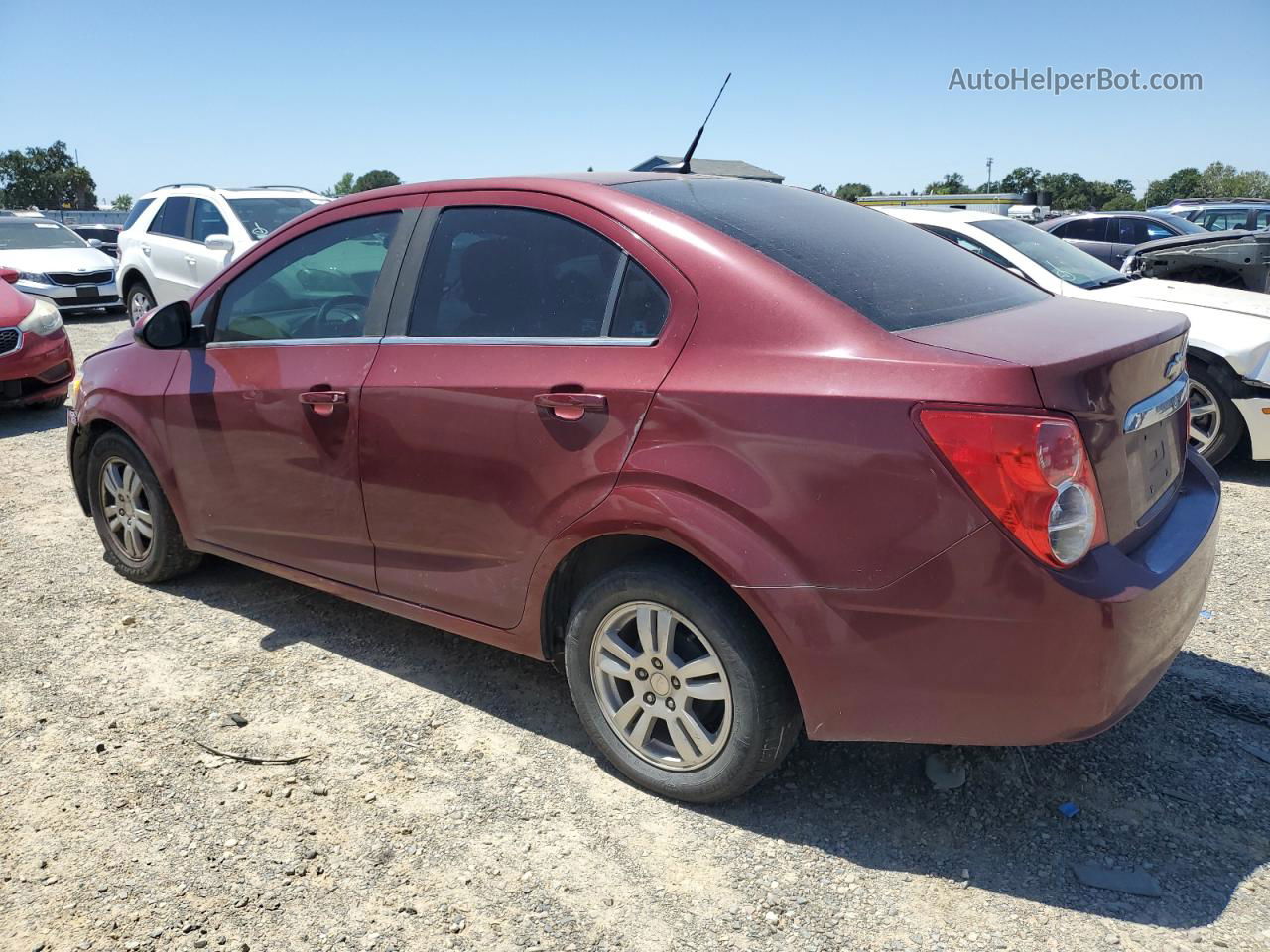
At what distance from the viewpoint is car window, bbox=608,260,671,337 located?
2783 millimetres

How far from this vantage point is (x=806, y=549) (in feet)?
8.04

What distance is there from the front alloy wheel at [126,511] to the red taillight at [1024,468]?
11.6 feet

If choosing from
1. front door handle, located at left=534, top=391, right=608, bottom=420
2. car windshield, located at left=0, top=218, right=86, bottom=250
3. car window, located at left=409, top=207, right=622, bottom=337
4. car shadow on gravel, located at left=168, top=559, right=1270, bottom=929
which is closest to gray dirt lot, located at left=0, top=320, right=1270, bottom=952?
car shadow on gravel, located at left=168, top=559, right=1270, bottom=929

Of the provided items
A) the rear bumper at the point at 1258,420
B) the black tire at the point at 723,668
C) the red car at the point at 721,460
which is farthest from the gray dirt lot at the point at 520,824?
the rear bumper at the point at 1258,420

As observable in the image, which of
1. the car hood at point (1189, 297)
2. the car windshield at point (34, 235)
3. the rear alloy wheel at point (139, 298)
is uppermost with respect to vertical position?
the car windshield at point (34, 235)

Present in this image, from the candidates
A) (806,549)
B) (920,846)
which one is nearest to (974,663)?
(806,549)

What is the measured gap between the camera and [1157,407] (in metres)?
2.69

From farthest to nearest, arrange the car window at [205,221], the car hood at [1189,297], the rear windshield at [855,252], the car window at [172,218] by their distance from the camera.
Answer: the car window at [172,218], the car window at [205,221], the car hood at [1189,297], the rear windshield at [855,252]

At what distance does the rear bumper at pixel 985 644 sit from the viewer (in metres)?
2.28

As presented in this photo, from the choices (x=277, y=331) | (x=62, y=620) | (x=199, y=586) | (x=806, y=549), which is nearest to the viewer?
(x=806, y=549)

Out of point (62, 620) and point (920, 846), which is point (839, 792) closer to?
point (920, 846)

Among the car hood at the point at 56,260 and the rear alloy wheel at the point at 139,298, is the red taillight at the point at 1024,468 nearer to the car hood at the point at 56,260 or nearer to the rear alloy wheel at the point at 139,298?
the rear alloy wheel at the point at 139,298

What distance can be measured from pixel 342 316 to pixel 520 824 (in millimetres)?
1857

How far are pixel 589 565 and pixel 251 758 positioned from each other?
4.10ft
